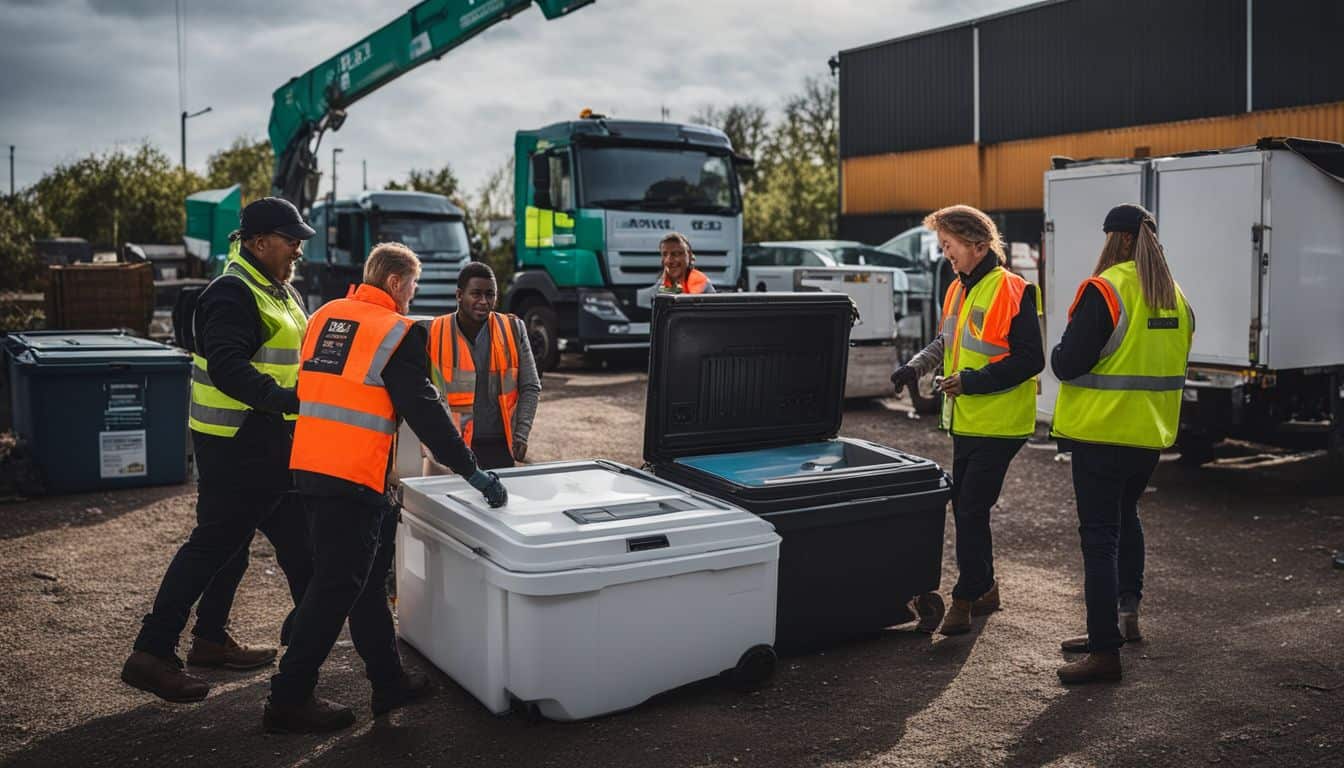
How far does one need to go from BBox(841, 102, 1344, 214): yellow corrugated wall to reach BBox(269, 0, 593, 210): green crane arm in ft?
44.6

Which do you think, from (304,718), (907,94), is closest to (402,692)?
(304,718)

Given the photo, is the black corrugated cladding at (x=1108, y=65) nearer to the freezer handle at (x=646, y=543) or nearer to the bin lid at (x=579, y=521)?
the bin lid at (x=579, y=521)

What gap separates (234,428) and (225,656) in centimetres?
98

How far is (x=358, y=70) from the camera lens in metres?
15.0

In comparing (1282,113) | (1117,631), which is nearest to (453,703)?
(1117,631)

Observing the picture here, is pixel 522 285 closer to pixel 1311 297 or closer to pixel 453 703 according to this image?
pixel 1311 297

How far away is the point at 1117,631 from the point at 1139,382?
0.93 meters

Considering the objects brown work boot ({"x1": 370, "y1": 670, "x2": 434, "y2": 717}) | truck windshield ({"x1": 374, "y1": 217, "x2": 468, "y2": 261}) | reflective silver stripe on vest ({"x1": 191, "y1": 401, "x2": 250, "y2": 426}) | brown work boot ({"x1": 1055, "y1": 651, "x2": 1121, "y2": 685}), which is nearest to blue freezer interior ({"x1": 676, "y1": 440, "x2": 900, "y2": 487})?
brown work boot ({"x1": 1055, "y1": 651, "x2": 1121, "y2": 685})

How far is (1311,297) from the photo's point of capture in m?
7.72

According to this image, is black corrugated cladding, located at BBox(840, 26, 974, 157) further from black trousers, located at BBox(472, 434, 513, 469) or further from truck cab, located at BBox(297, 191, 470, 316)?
black trousers, located at BBox(472, 434, 513, 469)

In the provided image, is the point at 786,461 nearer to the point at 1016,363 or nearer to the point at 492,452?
the point at 1016,363

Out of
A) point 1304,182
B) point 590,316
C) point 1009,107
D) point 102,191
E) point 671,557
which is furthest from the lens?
point 102,191

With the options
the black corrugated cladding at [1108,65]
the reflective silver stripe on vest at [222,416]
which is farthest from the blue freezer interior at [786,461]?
the black corrugated cladding at [1108,65]

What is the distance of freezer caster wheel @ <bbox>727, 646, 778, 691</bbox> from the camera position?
4.07m
